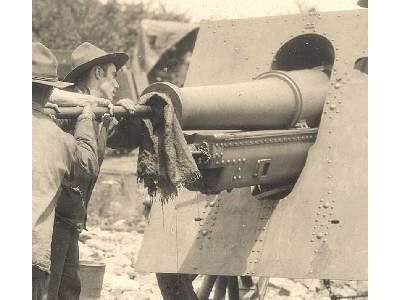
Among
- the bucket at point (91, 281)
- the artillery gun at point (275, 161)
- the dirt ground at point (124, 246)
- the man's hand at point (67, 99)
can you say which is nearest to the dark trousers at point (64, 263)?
the artillery gun at point (275, 161)

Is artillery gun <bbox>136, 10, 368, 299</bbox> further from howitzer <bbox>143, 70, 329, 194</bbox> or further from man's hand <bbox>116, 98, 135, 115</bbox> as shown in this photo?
man's hand <bbox>116, 98, 135, 115</bbox>

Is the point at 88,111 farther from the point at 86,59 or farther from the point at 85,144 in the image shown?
the point at 86,59

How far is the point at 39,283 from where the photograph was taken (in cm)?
472

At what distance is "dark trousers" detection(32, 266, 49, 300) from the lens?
4.64 m

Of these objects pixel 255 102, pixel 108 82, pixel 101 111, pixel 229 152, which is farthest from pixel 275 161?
pixel 108 82

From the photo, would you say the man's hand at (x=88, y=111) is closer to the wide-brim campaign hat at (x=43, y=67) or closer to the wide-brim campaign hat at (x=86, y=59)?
the wide-brim campaign hat at (x=43, y=67)

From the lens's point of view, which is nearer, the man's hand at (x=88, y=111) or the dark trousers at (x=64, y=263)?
the man's hand at (x=88, y=111)

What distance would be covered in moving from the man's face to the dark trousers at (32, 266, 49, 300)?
6.48 ft

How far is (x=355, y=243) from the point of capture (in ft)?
18.7

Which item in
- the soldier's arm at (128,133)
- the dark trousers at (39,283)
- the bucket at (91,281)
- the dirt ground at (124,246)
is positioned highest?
the soldier's arm at (128,133)

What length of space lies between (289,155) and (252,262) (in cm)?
76

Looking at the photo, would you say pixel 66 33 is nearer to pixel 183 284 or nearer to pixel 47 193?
pixel 183 284

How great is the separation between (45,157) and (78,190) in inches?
60.8

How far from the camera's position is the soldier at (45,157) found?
14.7 ft
